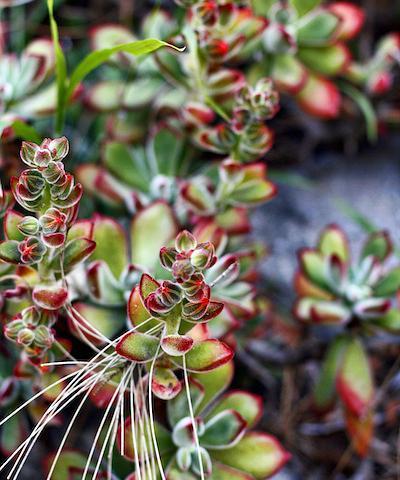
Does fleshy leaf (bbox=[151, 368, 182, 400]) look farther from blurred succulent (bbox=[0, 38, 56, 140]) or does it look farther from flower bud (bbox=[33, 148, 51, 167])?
blurred succulent (bbox=[0, 38, 56, 140])

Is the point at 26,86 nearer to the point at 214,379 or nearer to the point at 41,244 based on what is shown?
the point at 41,244

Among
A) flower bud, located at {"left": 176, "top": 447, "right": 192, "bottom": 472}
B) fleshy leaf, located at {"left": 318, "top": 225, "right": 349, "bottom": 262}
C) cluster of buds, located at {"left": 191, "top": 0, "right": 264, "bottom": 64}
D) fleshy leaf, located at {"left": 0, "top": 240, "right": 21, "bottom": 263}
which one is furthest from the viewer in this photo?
fleshy leaf, located at {"left": 318, "top": 225, "right": 349, "bottom": 262}

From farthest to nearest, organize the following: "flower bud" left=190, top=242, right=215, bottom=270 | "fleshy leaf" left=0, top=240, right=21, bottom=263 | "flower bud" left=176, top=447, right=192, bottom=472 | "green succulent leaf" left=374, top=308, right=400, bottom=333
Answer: "green succulent leaf" left=374, top=308, right=400, bottom=333
"flower bud" left=176, top=447, right=192, bottom=472
"fleshy leaf" left=0, top=240, right=21, bottom=263
"flower bud" left=190, top=242, right=215, bottom=270

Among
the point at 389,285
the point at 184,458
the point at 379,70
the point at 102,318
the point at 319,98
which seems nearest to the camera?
the point at 184,458

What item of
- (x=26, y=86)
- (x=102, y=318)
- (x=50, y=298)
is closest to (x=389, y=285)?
(x=102, y=318)

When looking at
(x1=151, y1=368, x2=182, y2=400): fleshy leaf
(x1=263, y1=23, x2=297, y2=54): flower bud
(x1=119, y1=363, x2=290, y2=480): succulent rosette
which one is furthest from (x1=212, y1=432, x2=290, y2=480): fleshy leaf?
(x1=263, y1=23, x2=297, y2=54): flower bud

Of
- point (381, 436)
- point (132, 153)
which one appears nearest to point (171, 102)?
point (132, 153)

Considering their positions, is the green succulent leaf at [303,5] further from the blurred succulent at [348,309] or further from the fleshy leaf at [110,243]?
the fleshy leaf at [110,243]
